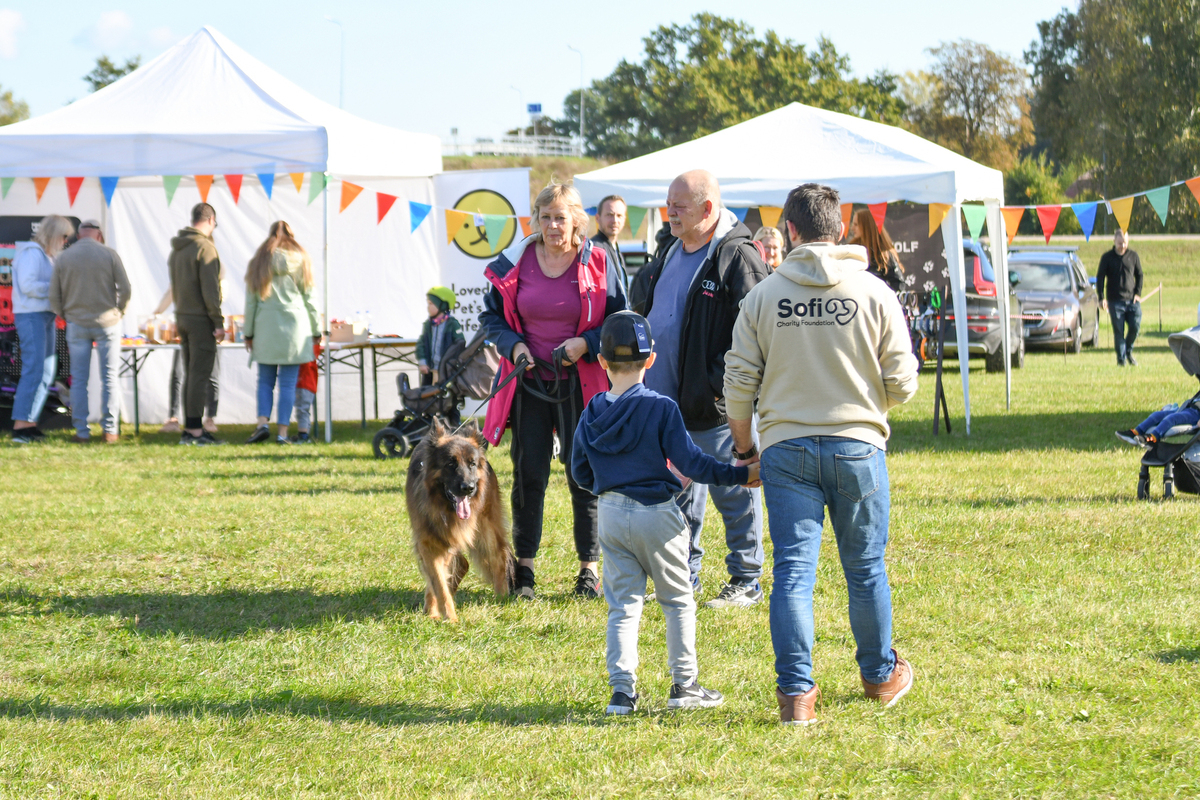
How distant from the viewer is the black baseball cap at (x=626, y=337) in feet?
12.0

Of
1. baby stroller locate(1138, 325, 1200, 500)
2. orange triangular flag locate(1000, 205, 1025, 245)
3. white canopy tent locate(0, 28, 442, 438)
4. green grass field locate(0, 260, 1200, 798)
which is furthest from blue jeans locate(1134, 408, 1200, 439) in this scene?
white canopy tent locate(0, 28, 442, 438)

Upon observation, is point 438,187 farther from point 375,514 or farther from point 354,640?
point 354,640

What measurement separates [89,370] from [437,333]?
3.88 meters

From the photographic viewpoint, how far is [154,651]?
15.5 ft

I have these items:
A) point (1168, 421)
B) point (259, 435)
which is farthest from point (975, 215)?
point (259, 435)

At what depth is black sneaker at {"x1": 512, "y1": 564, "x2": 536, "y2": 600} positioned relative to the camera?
5.39 m

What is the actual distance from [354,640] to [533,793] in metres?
1.78

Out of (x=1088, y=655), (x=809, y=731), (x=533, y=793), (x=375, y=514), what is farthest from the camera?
(x=375, y=514)

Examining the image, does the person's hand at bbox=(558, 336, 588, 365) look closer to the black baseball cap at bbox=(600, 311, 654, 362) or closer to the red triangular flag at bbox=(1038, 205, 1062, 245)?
the black baseball cap at bbox=(600, 311, 654, 362)

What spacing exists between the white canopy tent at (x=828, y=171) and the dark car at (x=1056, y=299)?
8.56 m

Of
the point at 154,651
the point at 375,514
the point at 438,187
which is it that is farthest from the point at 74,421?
the point at 154,651

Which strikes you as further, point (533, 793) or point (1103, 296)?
point (1103, 296)

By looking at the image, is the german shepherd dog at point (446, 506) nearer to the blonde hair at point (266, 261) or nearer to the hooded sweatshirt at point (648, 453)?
the hooded sweatshirt at point (648, 453)

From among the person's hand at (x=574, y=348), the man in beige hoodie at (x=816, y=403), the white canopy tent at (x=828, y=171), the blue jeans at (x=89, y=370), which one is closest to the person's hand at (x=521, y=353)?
the person's hand at (x=574, y=348)
